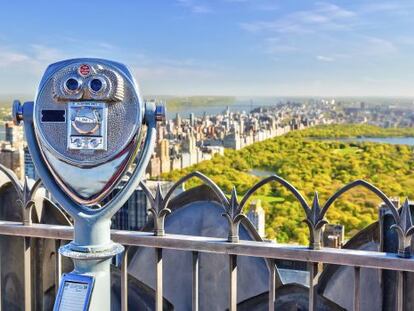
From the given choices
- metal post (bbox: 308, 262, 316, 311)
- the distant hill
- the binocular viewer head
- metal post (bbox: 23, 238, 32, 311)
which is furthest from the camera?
the distant hill

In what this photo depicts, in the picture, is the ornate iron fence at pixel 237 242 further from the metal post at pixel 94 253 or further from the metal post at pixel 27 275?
the metal post at pixel 94 253

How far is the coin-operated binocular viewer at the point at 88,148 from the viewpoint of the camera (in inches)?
74.0

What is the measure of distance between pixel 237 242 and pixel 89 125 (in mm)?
963

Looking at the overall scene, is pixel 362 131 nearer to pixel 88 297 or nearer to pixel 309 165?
pixel 309 165

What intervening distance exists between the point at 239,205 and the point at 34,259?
1242 mm

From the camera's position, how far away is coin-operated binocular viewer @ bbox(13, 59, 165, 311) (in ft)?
6.17

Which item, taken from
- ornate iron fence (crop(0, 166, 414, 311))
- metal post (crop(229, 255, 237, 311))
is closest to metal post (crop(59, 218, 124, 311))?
ornate iron fence (crop(0, 166, 414, 311))

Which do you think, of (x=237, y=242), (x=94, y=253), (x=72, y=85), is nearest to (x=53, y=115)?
(x=72, y=85)

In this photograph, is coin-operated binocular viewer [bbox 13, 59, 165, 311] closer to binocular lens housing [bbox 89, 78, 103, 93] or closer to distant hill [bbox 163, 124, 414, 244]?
binocular lens housing [bbox 89, 78, 103, 93]

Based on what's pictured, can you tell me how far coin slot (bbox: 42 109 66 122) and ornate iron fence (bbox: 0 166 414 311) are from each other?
719 mm

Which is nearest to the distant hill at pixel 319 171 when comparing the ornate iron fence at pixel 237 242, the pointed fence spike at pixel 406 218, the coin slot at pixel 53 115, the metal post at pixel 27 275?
the metal post at pixel 27 275

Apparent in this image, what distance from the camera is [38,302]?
9.77 feet

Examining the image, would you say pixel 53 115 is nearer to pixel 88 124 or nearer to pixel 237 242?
pixel 88 124

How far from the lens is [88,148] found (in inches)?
73.6
